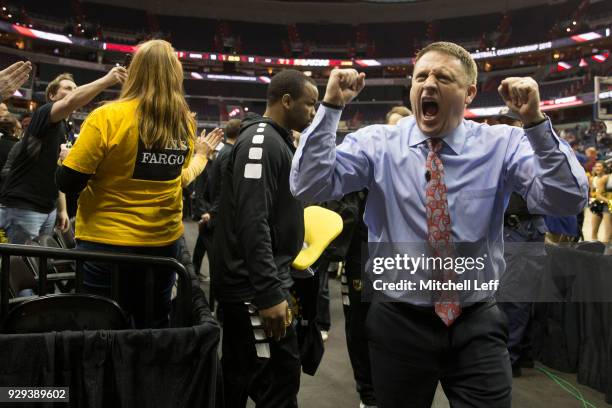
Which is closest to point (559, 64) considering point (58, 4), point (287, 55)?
point (287, 55)

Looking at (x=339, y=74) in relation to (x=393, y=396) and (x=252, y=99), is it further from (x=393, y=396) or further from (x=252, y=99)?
(x=252, y=99)

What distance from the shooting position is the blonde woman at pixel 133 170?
202 cm

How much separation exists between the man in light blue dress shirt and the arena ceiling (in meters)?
30.4

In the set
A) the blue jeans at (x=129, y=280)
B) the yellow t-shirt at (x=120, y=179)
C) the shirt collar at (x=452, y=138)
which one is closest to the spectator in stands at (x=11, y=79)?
the yellow t-shirt at (x=120, y=179)

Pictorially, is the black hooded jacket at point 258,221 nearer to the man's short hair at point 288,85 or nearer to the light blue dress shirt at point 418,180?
the man's short hair at point 288,85

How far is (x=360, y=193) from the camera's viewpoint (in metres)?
3.16

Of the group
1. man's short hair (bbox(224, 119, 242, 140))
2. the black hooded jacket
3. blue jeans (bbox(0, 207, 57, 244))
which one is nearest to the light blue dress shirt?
the black hooded jacket

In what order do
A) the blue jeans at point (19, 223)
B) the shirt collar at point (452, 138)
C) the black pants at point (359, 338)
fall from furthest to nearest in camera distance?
the blue jeans at point (19, 223), the black pants at point (359, 338), the shirt collar at point (452, 138)

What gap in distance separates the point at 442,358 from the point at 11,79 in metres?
2.24

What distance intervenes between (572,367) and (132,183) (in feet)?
10.4

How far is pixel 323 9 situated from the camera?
104 feet

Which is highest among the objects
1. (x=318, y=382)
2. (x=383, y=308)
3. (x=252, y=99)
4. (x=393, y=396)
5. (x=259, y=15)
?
(x=259, y=15)

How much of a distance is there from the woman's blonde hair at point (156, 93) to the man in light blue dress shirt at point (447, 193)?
829 millimetres

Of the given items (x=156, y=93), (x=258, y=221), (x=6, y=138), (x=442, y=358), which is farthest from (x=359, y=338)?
(x=6, y=138)
